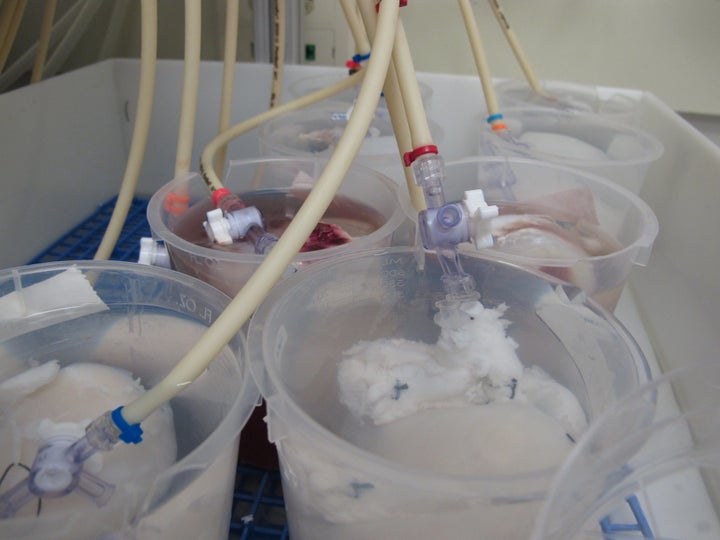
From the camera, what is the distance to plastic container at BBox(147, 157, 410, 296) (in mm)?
478

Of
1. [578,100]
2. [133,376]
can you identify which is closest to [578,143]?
[578,100]

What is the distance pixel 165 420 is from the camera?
16.8 inches

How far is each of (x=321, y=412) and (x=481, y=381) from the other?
132mm

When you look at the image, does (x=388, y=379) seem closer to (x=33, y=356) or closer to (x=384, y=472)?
(x=384, y=472)

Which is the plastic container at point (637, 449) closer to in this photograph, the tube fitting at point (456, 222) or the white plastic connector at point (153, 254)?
the tube fitting at point (456, 222)

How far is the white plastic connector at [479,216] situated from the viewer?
0.40m

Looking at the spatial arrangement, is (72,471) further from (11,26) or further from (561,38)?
(561,38)

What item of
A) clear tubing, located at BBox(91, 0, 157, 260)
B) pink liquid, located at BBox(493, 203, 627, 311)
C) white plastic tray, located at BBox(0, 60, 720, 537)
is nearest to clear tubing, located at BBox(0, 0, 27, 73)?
white plastic tray, located at BBox(0, 60, 720, 537)

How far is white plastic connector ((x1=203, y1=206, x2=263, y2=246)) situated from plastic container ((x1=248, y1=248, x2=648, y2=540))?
88mm

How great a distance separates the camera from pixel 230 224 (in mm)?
490

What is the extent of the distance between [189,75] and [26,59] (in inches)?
18.8

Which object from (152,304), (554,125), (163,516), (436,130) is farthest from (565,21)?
(163,516)

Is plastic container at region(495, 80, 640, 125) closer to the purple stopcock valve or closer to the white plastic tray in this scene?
the white plastic tray

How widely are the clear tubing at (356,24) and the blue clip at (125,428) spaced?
41 cm
